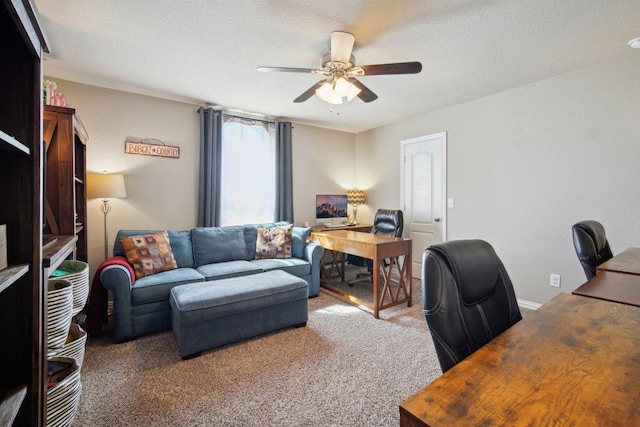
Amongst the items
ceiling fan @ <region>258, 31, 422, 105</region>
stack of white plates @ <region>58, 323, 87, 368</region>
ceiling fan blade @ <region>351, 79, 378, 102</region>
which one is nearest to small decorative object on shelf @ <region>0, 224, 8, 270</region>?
stack of white plates @ <region>58, 323, 87, 368</region>

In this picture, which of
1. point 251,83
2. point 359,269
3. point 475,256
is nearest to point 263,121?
point 251,83

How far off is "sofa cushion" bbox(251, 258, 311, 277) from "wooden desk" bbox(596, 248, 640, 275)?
2.66 m

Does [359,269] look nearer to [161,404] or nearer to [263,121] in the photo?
[263,121]

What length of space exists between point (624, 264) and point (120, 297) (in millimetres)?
3687

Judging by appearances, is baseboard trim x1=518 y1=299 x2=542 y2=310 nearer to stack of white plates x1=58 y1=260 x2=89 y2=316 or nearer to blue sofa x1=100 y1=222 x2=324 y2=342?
blue sofa x1=100 y1=222 x2=324 y2=342

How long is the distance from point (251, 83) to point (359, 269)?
3.36 metres

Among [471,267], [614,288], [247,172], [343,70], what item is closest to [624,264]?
[614,288]

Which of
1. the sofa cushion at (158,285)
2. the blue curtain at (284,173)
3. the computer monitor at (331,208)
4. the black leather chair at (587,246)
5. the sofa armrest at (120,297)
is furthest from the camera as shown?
the computer monitor at (331,208)

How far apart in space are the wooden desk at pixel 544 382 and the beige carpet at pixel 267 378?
1059mm

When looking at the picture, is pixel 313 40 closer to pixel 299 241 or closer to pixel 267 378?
pixel 299 241

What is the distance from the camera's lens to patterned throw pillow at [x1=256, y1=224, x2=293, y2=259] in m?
3.84

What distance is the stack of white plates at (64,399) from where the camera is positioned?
1.39 m

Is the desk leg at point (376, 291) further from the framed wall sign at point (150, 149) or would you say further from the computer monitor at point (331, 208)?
the framed wall sign at point (150, 149)

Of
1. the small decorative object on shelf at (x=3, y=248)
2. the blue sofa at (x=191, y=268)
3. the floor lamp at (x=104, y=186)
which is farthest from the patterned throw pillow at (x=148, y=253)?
the small decorative object on shelf at (x=3, y=248)
